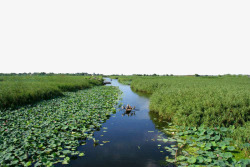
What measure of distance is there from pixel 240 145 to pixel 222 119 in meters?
2.30

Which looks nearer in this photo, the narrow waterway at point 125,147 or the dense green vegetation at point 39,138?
the dense green vegetation at point 39,138

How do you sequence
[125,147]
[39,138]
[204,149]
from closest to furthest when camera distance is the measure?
1. [204,149]
2. [39,138]
3. [125,147]

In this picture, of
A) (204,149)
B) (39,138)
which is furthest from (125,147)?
(39,138)

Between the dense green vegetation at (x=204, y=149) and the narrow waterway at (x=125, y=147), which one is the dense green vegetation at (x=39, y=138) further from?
the dense green vegetation at (x=204, y=149)

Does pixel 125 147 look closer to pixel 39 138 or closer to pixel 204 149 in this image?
pixel 204 149

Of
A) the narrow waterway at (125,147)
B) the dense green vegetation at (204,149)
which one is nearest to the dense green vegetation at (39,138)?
the narrow waterway at (125,147)

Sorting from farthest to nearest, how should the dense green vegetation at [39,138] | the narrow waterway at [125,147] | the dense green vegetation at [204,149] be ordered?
the narrow waterway at [125,147] < the dense green vegetation at [39,138] < the dense green vegetation at [204,149]

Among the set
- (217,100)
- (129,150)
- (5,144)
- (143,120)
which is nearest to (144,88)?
(143,120)

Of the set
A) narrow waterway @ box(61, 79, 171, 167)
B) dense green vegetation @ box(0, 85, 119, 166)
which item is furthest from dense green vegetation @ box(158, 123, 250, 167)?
dense green vegetation @ box(0, 85, 119, 166)

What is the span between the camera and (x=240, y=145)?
506 cm

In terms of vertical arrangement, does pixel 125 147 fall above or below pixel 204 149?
below

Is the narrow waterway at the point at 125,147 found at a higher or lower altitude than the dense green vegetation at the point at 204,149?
lower

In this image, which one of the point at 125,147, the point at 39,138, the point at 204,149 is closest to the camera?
the point at 204,149

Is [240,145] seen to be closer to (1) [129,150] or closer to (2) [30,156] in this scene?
(1) [129,150]
